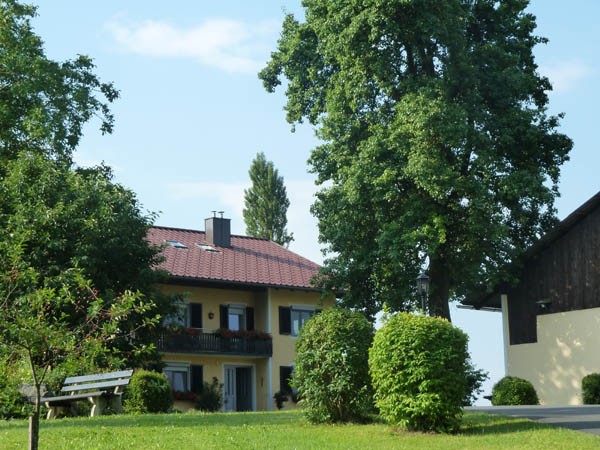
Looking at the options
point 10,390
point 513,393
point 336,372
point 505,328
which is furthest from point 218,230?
point 10,390

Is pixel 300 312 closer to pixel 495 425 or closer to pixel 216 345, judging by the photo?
pixel 216 345

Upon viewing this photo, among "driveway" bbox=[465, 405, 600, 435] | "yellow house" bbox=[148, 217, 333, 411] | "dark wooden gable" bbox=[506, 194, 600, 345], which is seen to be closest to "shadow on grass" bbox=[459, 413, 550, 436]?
"driveway" bbox=[465, 405, 600, 435]

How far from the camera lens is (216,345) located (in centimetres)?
4609

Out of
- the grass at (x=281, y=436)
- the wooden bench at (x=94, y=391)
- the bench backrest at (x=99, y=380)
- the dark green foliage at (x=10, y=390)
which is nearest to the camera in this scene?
the dark green foliage at (x=10, y=390)

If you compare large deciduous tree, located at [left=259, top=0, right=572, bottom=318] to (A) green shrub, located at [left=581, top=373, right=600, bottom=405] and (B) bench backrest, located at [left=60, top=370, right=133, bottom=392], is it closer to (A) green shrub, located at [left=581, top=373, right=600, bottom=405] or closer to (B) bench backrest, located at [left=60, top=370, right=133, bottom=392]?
(A) green shrub, located at [left=581, top=373, right=600, bottom=405]

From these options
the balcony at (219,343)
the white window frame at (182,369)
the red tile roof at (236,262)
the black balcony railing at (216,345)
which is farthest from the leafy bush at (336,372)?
the white window frame at (182,369)

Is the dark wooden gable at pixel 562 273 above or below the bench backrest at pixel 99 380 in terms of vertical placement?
above

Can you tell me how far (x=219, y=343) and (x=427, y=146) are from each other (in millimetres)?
17118

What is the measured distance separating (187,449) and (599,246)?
22373mm

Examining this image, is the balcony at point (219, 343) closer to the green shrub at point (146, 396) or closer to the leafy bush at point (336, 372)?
the green shrub at point (146, 396)

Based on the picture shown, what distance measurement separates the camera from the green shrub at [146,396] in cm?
3094

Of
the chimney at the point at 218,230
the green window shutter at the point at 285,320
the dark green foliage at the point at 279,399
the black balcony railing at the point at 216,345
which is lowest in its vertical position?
the dark green foliage at the point at 279,399

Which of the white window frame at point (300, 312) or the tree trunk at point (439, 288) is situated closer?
the tree trunk at point (439, 288)

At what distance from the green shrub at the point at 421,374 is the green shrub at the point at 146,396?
1334 centimetres
